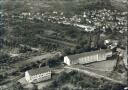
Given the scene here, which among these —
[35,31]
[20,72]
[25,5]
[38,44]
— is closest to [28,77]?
[20,72]

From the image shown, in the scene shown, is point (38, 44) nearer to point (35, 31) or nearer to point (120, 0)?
point (35, 31)

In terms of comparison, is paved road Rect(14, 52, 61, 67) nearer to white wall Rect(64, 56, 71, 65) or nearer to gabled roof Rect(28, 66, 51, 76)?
white wall Rect(64, 56, 71, 65)

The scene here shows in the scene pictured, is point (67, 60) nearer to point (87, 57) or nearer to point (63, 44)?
point (87, 57)

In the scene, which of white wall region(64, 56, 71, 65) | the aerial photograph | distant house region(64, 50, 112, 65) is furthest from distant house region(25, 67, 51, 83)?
distant house region(64, 50, 112, 65)

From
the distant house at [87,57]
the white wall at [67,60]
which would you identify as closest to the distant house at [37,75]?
the white wall at [67,60]

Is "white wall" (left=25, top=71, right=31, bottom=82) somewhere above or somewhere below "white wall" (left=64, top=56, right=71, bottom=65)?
below

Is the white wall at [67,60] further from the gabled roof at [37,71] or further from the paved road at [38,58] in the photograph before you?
the gabled roof at [37,71]

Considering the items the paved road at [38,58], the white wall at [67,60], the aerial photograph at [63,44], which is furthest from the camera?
the paved road at [38,58]

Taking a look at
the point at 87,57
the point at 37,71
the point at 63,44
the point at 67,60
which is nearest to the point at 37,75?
the point at 37,71
